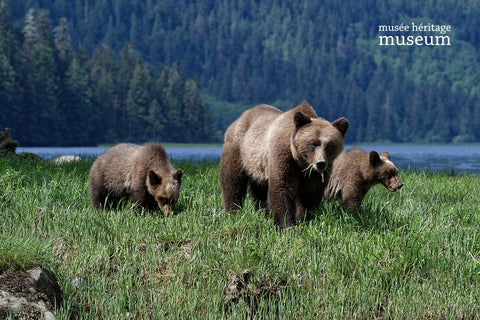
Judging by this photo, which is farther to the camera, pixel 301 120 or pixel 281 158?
pixel 281 158

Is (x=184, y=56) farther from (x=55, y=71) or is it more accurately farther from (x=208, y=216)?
(x=208, y=216)

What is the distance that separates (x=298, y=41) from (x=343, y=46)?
17.4 m

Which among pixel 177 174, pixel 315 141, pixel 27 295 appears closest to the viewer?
pixel 27 295

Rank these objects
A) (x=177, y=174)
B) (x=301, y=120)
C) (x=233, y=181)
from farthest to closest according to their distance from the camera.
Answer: (x=233, y=181)
(x=177, y=174)
(x=301, y=120)

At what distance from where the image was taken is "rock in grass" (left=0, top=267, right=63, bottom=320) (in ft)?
13.7

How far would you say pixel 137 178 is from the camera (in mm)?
6855

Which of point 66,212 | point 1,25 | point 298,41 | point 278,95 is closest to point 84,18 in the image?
point 278,95

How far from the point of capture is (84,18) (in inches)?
5994

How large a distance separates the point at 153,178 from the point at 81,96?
7045cm

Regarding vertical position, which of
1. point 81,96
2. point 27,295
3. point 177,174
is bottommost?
point 27,295

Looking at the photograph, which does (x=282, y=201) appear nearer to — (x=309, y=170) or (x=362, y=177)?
(x=309, y=170)

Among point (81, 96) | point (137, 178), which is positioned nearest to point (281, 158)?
point (137, 178)

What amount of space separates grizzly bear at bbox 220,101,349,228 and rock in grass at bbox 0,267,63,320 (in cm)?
275

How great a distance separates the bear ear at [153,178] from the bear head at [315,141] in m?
1.90
